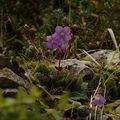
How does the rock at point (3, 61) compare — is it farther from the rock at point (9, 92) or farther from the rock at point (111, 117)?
the rock at point (111, 117)

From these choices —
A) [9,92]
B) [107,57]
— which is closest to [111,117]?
[9,92]

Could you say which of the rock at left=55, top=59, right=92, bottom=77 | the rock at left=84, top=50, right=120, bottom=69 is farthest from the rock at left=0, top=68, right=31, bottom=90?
the rock at left=84, top=50, right=120, bottom=69

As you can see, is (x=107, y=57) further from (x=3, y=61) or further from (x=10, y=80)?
(x=10, y=80)

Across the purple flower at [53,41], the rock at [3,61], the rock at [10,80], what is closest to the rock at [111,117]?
the rock at [10,80]

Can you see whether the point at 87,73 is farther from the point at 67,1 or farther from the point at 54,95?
the point at 67,1

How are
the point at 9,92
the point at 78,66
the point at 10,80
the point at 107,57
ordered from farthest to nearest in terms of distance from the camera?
the point at 107,57 → the point at 78,66 → the point at 10,80 → the point at 9,92

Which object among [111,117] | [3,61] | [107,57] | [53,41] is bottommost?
[111,117]
